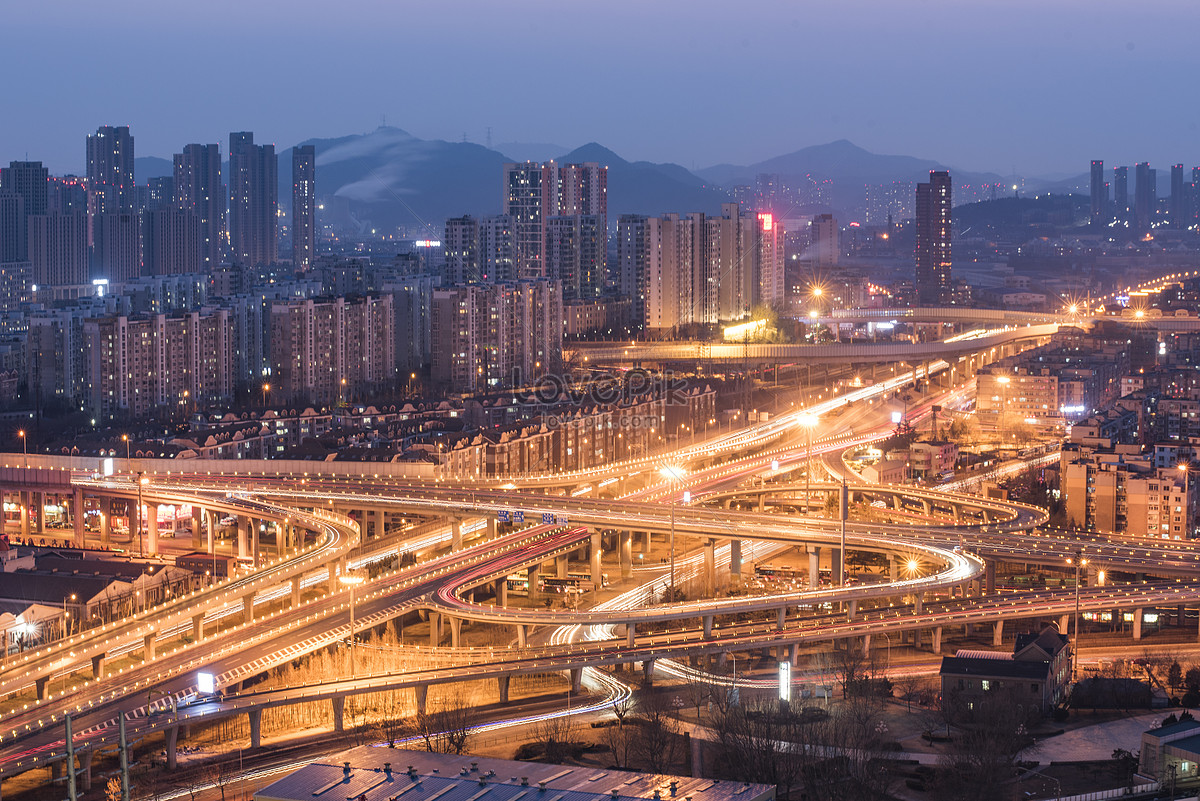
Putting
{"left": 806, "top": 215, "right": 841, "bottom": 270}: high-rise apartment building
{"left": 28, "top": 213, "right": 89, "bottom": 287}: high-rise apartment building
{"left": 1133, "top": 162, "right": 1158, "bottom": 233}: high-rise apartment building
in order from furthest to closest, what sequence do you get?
{"left": 1133, "top": 162, "right": 1158, "bottom": 233}: high-rise apartment building < {"left": 806, "top": 215, "right": 841, "bottom": 270}: high-rise apartment building < {"left": 28, "top": 213, "right": 89, "bottom": 287}: high-rise apartment building

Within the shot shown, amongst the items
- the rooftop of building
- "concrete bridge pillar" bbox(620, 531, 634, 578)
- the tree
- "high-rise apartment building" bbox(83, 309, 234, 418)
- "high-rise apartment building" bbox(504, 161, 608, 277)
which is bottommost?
the tree

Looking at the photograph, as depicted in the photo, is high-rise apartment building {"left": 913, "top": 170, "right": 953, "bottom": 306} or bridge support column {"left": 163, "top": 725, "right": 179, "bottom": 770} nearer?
bridge support column {"left": 163, "top": 725, "right": 179, "bottom": 770}

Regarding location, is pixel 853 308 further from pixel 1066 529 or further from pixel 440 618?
pixel 440 618

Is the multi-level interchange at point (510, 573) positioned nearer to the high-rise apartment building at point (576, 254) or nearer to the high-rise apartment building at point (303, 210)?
the high-rise apartment building at point (576, 254)

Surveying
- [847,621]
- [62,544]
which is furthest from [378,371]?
[847,621]

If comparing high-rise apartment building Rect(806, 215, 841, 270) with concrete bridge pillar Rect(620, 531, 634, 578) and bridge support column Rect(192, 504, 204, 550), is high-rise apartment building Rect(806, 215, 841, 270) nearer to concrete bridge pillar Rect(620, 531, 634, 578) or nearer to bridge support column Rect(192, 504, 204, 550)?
bridge support column Rect(192, 504, 204, 550)

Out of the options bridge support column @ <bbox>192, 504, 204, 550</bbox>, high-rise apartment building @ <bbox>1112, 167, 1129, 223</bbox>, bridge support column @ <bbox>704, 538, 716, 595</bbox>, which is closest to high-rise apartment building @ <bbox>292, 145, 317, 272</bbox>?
high-rise apartment building @ <bbox>1112, 167, 1129, 223</bbox>

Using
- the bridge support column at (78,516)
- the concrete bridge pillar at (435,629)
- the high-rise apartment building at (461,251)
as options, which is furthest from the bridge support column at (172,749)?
the high-rise apartment building at (461,251)
